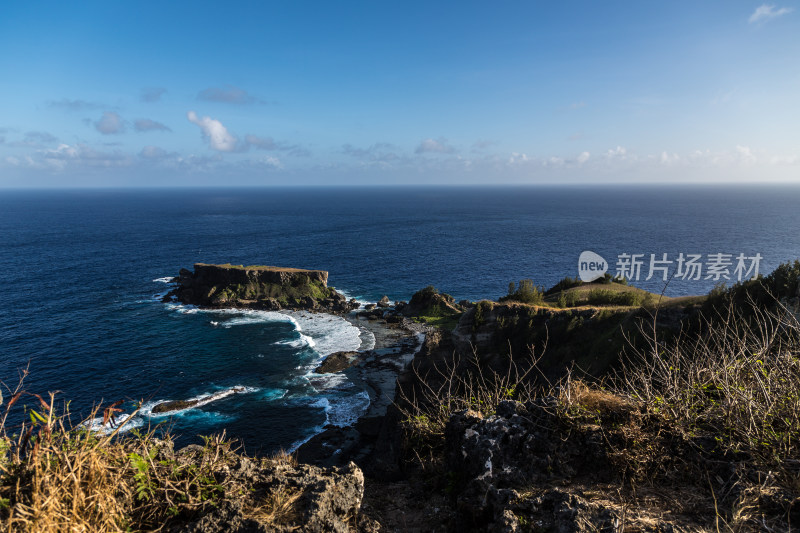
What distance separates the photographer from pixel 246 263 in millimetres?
98625

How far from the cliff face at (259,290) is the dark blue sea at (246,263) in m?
4.08

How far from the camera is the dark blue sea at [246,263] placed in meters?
40.4

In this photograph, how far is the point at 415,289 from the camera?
80.8 m

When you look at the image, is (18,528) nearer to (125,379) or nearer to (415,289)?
(125,379)

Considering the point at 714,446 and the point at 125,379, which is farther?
the point at 125,379

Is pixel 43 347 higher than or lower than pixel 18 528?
lower

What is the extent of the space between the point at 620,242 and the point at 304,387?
369 feet

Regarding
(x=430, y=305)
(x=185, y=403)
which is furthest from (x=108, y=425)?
(x=430, y=305)

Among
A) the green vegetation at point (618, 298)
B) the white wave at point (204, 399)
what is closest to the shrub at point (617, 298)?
the green vegetation at point (618, 298)

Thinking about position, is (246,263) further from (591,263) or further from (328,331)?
(591,263)

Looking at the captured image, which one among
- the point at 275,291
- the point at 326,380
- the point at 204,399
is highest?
the point at 275,291

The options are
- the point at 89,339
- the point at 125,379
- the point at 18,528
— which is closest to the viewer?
the point at 18,528

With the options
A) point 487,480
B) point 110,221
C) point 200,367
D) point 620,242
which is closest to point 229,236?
point 110,221

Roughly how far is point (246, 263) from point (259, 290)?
2804 centimetres
